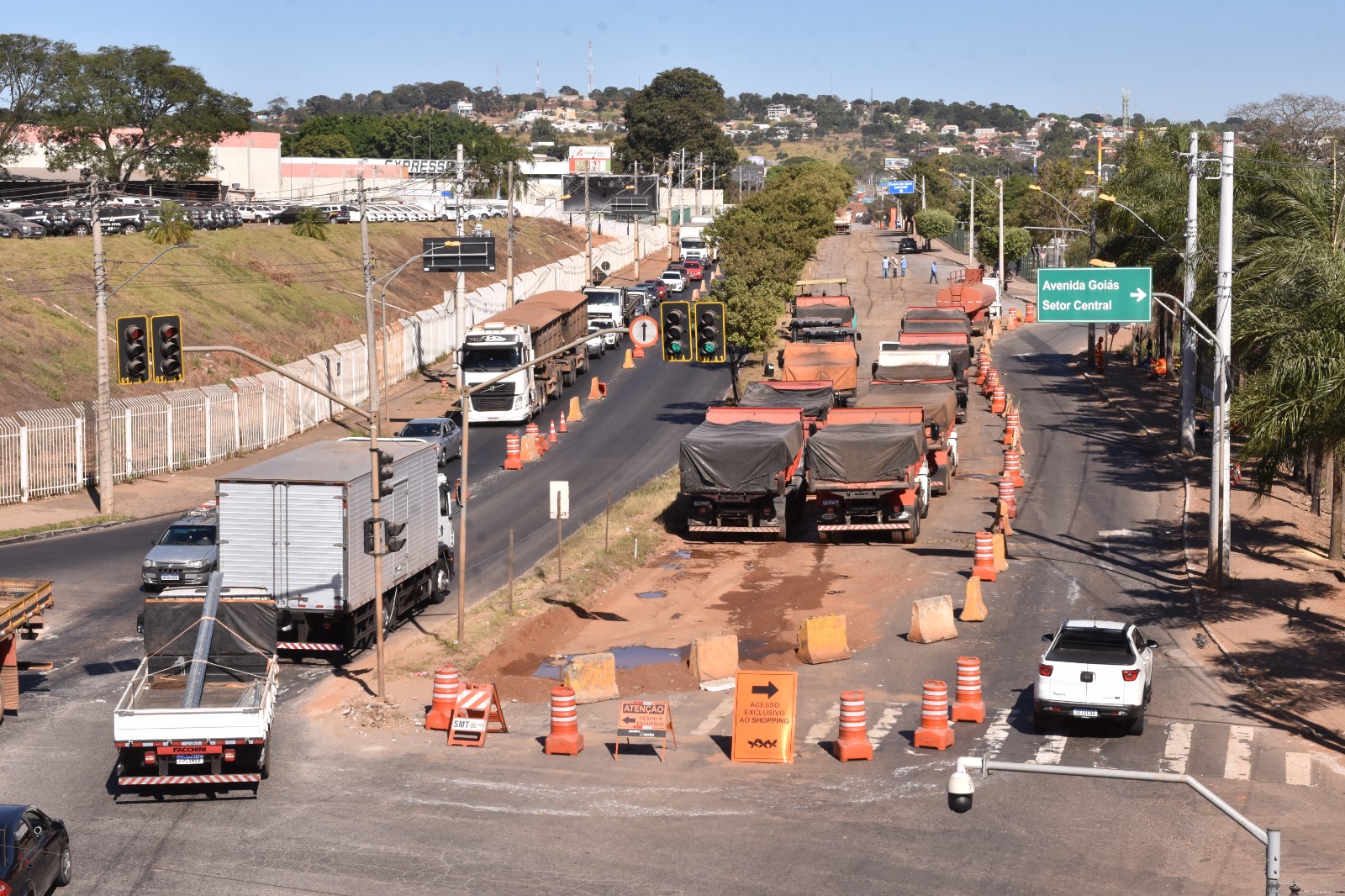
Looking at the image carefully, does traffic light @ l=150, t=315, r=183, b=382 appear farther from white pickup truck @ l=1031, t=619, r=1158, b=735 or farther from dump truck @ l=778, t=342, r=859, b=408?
dump truck @ l=778, t=342, r=859, b=408

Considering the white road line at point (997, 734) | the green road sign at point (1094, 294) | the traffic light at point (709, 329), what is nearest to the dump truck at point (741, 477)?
the traffic light at point (709, 329)

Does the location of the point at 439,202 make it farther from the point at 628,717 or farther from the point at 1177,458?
the point at 628,717

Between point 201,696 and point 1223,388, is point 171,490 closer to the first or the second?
point 201,696

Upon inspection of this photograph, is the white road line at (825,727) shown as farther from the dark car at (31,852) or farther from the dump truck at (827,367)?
the dump truck at (827,367)

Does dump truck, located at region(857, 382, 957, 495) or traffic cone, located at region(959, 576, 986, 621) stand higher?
dump truck, located at region(857, 382, 957, 495)

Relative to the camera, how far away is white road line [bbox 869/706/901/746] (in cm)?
2206

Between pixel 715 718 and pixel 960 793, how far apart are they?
12.1m

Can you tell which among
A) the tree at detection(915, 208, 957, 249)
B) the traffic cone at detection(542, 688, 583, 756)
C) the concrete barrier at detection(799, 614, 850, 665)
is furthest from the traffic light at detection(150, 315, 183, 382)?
the tree at detection(915, 208, 957, 249)

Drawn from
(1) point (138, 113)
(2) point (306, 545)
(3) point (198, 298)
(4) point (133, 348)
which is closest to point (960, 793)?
(2) point (306, 545)

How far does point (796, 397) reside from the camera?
44156 millimetres

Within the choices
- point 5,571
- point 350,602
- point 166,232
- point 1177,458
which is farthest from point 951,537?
point 166,232

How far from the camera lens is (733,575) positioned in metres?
34.2

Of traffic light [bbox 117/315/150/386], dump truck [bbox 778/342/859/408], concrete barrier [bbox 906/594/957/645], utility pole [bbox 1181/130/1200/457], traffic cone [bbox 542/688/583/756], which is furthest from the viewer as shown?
dump truck [bbox 778/342/859/408]

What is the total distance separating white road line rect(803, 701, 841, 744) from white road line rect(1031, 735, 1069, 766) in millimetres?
2998
